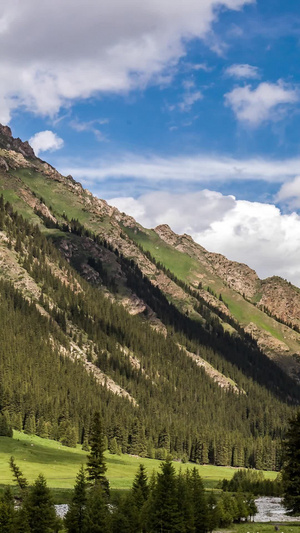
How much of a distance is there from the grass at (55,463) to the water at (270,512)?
18753 mm

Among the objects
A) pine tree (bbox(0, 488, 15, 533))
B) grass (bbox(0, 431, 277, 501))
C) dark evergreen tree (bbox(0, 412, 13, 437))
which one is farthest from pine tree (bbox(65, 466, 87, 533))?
dark evergreen tree (bbox(0, 412, 13, 437))

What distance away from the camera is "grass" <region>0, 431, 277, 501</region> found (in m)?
117

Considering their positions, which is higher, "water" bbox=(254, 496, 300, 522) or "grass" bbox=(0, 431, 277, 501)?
"grass" bbox=(0, 431, 277, 501)

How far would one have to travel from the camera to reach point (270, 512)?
108 m

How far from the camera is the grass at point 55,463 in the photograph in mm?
117000

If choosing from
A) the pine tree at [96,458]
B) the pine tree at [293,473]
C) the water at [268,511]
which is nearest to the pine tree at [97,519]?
the pine tree at [96,458]

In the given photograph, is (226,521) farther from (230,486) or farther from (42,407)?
(42,407)

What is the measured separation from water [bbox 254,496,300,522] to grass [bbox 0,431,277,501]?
18753mm

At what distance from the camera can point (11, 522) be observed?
5484 centimetres

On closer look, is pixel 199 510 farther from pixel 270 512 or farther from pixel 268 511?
pixel 268 511

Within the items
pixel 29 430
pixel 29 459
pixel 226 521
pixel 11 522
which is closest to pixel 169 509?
pixel 11 522

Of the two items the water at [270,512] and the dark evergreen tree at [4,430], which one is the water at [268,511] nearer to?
the water at [270,512]

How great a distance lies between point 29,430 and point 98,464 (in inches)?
4405

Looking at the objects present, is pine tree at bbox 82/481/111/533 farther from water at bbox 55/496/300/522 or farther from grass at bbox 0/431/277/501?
grass at bbox 0/431/277/501
